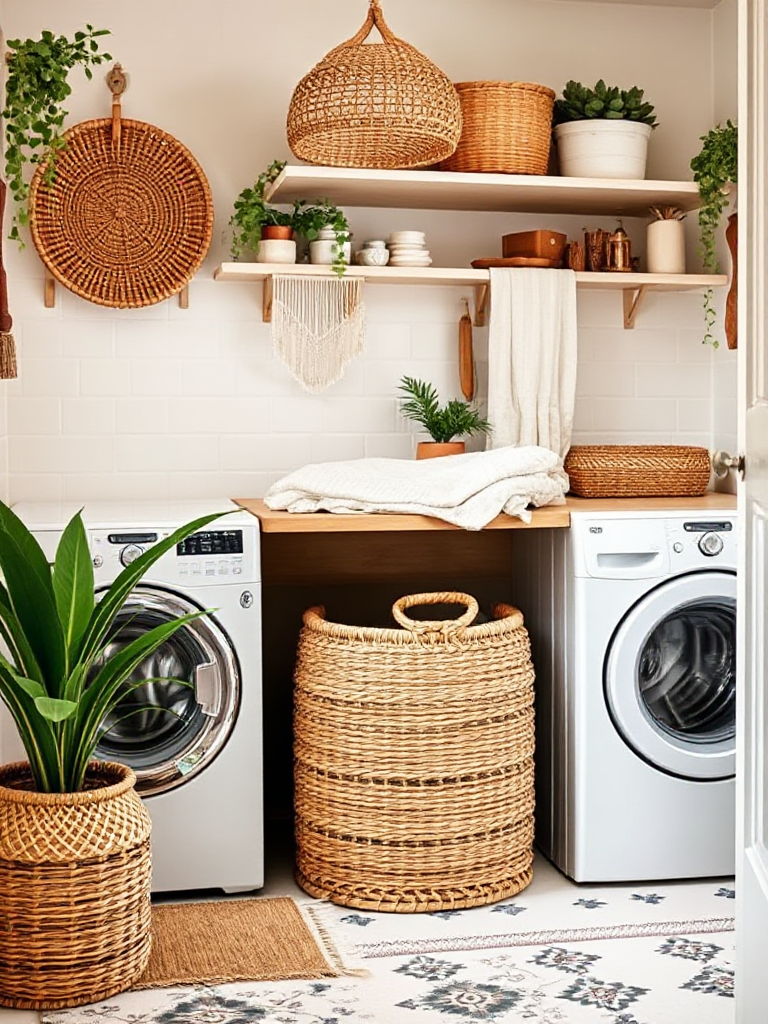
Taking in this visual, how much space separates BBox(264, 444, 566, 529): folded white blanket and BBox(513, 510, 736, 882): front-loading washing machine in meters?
0.16

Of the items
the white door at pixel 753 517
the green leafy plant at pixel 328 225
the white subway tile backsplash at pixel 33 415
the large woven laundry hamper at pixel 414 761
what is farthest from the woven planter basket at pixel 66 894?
the green leafy plant at pixel 328 225

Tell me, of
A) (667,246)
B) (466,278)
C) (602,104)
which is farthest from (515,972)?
(602,104)

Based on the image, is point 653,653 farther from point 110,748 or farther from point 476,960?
point 110,748

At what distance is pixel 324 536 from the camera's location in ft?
12.6

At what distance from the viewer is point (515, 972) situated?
109 inches

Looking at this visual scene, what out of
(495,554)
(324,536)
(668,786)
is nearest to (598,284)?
(495,554)

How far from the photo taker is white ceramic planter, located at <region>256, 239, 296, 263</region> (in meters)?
3.66

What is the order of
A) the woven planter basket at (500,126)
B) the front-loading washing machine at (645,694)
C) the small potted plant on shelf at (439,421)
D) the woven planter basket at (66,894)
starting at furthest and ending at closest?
the small potted plant on shelf at (439,421)
the woven planter basket at (500,126)
the front-loading washing machine at (645,694)
the woven planter basket at (66,894)

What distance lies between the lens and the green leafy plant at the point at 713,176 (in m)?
3.73

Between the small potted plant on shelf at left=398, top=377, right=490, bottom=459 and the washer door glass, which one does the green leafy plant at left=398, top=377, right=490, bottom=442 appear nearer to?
the small potted plant on shelf at left=398, top=377, right=490, bottom=459

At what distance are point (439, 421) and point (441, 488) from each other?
1.93 ft

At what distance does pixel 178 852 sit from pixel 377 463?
1138 mm

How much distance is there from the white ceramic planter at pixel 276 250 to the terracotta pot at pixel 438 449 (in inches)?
26.1

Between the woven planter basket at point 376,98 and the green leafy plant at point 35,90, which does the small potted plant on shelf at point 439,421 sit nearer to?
the woven planter basket at point 376,98
